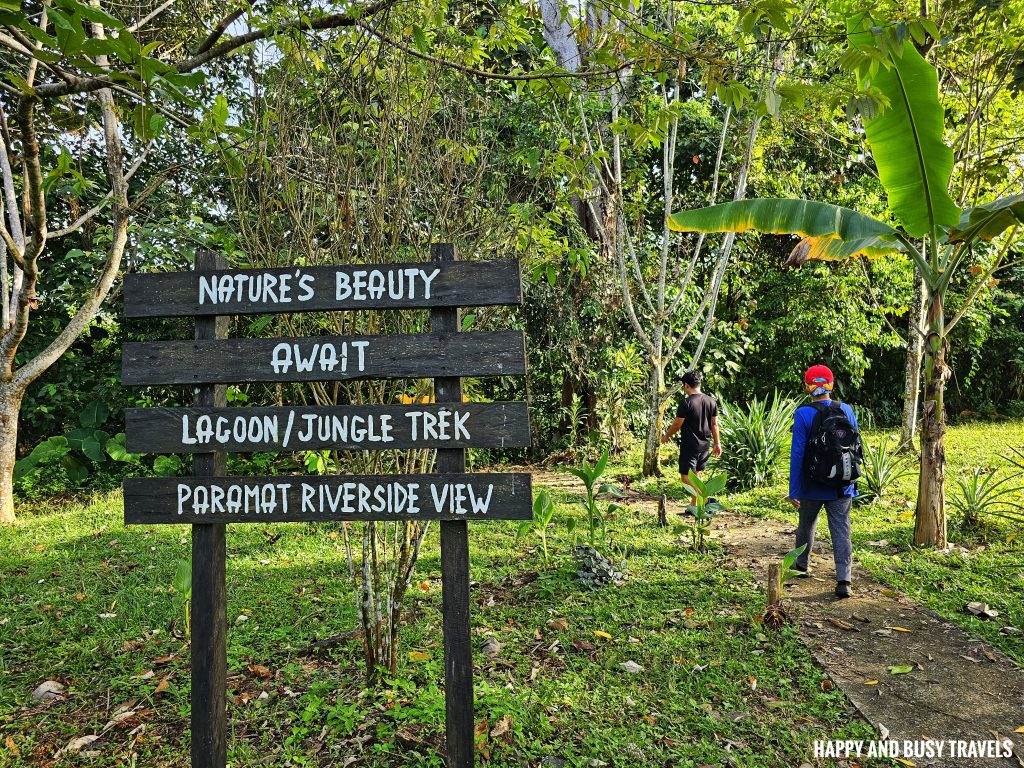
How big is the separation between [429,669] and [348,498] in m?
1.58

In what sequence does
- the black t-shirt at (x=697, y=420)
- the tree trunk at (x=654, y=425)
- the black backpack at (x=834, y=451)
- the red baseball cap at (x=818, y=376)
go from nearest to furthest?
1. the black backpack at (x=834, y=451)
2. the red baseball cap at (x=818, y=376)
3. the black t-shirt at (x=697, y=420)
4. the tree trunk at (x=654, y=425)

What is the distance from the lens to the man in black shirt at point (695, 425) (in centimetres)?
750

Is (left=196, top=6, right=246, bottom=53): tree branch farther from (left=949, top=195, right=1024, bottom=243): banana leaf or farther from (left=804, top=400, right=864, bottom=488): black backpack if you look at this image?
(left=949, top=195, right=1024, bottom=243): banana leaf

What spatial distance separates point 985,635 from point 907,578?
3.37ft

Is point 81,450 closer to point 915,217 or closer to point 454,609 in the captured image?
point 454,609

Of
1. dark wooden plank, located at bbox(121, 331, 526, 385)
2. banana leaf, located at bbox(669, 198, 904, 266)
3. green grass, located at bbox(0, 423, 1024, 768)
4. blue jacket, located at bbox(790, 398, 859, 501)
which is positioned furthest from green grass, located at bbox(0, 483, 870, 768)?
banana leaf, located at bbox(669, 198, 904, 266)

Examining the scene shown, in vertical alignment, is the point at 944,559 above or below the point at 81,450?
below

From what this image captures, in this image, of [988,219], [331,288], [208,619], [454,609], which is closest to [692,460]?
[988,219]

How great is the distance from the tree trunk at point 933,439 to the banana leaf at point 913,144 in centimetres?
73

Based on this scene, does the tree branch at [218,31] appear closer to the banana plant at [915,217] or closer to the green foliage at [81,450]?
the banana plant at [915,217]

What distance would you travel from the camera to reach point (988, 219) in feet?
16.3

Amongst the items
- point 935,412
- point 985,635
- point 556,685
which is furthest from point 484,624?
point 935,412

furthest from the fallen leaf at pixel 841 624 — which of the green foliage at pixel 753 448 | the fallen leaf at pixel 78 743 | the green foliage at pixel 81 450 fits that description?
the green foliage at pixel 81 450

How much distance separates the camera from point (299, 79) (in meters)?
3.59
